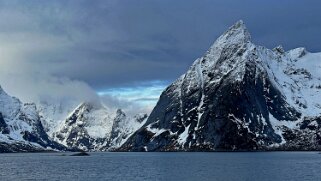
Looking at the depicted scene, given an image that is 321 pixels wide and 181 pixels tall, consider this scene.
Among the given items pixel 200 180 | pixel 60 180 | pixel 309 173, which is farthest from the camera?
pixel 309 173

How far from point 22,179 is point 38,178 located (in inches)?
200

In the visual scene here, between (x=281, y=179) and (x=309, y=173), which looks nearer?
(x=281, y=179)

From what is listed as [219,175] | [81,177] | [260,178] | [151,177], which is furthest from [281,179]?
[81,177]

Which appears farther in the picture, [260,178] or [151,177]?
[151,177]

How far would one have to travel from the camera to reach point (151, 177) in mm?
160375

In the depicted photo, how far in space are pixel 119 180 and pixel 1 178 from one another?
36.0 meters

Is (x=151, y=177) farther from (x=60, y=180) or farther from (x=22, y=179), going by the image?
(x=22, y=179)

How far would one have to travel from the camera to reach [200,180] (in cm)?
14375

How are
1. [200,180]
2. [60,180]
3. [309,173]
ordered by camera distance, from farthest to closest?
[309,173]
[60,180]
[200,180]

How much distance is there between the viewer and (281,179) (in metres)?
146

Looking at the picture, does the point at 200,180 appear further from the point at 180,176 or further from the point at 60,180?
the point at 60,180

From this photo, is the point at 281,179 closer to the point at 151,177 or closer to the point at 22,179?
the point at 151,177

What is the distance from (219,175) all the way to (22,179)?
56.0 m

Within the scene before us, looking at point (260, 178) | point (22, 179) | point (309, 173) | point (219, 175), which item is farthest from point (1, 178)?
point (309, 173)
